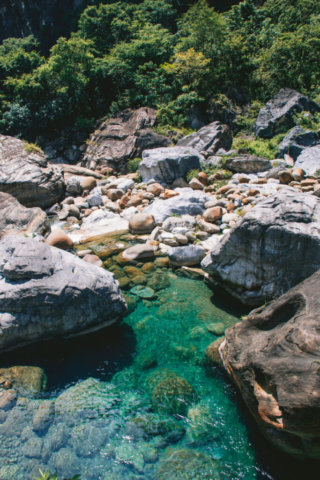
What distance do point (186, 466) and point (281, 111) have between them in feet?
53.1

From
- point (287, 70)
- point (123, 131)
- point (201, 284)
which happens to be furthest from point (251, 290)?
point (287, 70)

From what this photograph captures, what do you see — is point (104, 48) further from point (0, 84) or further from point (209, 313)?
point (209, 313)

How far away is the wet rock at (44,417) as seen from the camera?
11.1 feet

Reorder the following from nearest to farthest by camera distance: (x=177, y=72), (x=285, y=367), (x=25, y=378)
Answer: (x=285, y=367) → (x=25, y=378) → (x=177, y=72)

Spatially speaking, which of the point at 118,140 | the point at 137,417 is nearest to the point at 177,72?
the point at 118,140

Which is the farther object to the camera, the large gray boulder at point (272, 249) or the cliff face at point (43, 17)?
the cliff face at point (43, 17)

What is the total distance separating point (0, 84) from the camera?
20.0m

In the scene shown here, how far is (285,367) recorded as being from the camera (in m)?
2.66

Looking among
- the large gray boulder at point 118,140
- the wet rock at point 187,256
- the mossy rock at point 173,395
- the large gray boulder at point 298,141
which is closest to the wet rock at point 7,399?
the mossy rock at point 173,395

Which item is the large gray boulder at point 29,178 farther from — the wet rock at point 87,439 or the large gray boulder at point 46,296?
the wet rock at point 87,439

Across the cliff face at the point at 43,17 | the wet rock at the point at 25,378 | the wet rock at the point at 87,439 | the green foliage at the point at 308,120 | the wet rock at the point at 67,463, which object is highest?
the cliff face at the point at 43,17

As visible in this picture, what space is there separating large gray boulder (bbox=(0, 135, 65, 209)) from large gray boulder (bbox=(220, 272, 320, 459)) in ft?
33.6

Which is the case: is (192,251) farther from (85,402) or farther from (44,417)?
(44,417)

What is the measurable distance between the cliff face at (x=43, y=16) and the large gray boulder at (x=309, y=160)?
31.7 m
